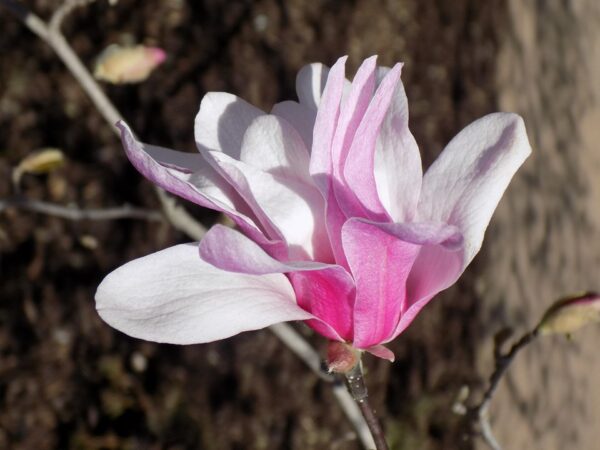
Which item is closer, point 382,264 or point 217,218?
point 382,264

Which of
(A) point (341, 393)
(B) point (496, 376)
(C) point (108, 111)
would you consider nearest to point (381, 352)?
(B) point (496, 376)

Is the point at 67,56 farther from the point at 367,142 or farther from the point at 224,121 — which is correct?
the point at 367,142

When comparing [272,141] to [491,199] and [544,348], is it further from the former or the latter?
[544,348]

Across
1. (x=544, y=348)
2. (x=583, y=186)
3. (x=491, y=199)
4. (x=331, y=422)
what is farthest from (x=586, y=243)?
(x=491, y=199)

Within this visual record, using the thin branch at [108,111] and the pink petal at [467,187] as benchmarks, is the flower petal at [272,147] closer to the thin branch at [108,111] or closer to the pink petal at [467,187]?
the pink petal at [467,187]

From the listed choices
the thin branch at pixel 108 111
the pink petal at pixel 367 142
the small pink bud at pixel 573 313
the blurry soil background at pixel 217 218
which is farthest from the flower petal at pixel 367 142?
the blurry soil background at pixel 217 218

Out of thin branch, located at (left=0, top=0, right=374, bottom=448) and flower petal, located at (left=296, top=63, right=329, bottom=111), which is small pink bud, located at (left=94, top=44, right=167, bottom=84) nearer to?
thin branch, located at (left=0, top=0, right=374, bottom=448)

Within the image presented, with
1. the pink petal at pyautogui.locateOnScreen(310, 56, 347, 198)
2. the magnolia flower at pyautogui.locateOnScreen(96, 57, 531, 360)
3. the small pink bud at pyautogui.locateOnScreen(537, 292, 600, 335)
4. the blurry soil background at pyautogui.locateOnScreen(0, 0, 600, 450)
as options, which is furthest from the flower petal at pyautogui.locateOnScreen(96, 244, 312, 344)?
the blurry soil background at pyautogui.locateOnScreen(0, 0, 600, 450)
